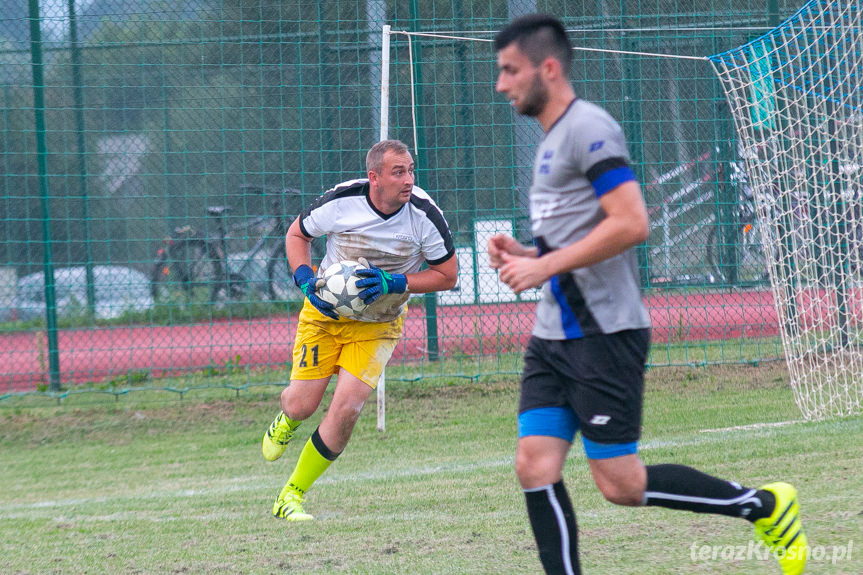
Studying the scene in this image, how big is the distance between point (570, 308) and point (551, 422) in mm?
382

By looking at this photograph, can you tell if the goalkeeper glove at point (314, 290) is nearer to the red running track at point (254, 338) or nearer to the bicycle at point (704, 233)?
the red running track at point (254, 338)

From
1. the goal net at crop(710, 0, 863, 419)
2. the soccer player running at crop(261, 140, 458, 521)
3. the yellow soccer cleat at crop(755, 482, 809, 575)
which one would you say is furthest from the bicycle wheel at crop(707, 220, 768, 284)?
the yellow soccer cleat at crop(755, 482, 809, 575)

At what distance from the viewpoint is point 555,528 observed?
3.07m

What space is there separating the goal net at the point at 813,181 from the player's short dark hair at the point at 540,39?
4273 mm

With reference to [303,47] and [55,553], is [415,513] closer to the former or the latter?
[55,553]

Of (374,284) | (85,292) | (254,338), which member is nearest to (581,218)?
(374,284)

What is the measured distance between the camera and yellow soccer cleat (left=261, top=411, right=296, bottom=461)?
221 inches

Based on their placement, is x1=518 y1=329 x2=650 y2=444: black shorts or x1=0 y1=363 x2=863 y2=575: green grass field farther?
x1=0 y1=363 x2=863 y2=575: green grass field

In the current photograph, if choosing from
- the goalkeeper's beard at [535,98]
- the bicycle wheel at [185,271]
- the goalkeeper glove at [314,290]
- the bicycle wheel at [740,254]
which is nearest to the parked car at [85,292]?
the bicycle wheel at [185,271]

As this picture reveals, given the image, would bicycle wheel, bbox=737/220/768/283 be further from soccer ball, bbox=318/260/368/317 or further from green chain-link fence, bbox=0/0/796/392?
soccer ball, bbox=318/260/368/317

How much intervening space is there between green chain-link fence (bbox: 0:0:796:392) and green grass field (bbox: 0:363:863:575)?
49 cm

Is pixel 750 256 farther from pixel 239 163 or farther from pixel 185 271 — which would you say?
pixel 185 271

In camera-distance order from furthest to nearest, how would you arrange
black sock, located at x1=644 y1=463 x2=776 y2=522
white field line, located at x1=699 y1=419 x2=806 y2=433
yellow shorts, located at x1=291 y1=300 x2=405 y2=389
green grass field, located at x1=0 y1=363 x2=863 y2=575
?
white field line, located at x1=699 y1=419 x2=806 y2=433
yellow shorts, located at x1=291 y1=300 x2=405 y2=389
green grass field, located at x1=0 y1=363 x2=863 y2=575
black sock, located at x1=644 y1=463 x2=776 y2=522

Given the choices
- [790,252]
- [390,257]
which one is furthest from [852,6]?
[390,257]
